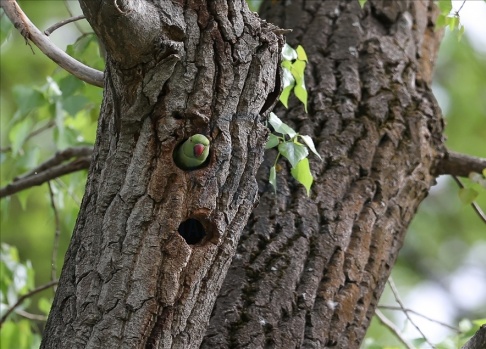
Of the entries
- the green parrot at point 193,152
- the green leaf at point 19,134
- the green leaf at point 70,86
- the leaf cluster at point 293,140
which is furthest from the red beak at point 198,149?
the green leaf at point 19,134

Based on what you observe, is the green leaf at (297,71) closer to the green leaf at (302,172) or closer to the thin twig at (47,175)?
the green leaf at (302,172)

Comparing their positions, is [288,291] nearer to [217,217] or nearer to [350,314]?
[350,314]

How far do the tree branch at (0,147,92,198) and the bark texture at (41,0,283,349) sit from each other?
97 centimetres

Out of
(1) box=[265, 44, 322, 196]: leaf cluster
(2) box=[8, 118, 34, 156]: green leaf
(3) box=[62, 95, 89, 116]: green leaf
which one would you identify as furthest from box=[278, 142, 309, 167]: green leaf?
(2) box=[8, 118, 34, 156]: green leaf

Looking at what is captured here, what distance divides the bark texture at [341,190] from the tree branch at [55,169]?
67cm

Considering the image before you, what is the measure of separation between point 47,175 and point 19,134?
0.37 m

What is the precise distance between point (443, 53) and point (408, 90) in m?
4.86

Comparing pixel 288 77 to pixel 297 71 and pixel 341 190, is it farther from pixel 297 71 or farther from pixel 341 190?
pixel 341 190

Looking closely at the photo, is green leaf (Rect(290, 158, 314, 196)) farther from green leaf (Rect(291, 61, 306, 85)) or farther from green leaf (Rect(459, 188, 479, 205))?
green leaf (Rect(459, 188, 479, 205))

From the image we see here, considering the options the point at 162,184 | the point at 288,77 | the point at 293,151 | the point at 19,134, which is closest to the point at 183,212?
the point at 162,184

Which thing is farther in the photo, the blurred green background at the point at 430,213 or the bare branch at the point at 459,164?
the blurred green background at the point at 430,213

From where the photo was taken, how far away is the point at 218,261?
1.74 meters

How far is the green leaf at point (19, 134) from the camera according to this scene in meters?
3.04

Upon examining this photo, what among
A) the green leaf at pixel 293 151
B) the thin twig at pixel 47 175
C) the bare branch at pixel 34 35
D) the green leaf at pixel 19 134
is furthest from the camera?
the green leaf at pixel 19 134
